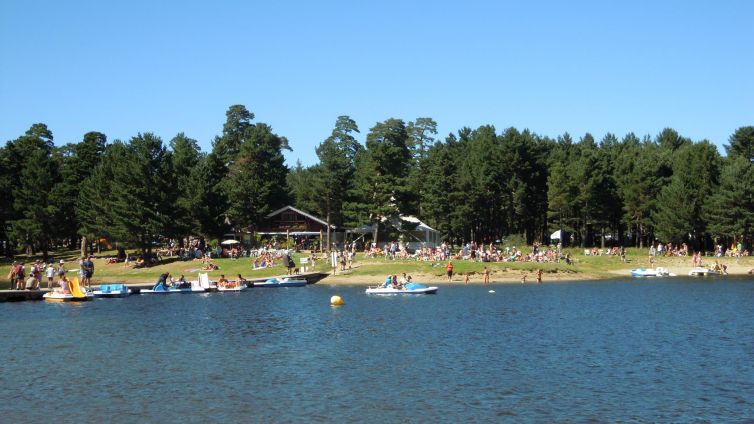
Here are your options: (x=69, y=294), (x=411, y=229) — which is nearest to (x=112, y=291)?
(x=69, y=294)

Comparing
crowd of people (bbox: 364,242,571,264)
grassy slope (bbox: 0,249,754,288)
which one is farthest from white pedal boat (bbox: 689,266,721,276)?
crowd of people (bbox: 364,242,571,264)

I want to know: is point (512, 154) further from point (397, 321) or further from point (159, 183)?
point (397, 321)

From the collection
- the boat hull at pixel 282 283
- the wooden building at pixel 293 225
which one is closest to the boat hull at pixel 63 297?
the boat hull at pixel 282 283

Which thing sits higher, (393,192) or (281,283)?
(393,192)

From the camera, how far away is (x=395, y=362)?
3089 centimetres

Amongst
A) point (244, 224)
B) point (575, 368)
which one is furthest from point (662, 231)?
point (575, 368)

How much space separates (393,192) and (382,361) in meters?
60.6

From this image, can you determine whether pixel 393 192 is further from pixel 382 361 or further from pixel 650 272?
pixel 382 361

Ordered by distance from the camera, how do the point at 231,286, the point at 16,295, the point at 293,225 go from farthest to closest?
the point at 293,225 < the point at 231,286 < the point at 16,295

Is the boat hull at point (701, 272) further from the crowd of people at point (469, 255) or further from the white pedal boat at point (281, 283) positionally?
the white pedal boat at point (281, 283)

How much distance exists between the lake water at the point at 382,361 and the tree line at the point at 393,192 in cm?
3651

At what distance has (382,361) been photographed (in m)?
31.1

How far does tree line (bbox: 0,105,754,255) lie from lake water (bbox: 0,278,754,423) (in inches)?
1437

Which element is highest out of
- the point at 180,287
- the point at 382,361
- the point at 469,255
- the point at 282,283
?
the point at 469,255
